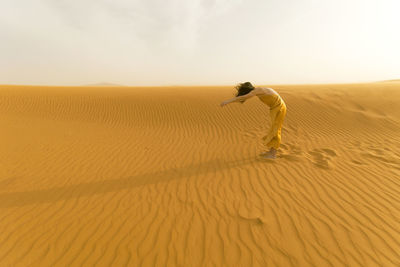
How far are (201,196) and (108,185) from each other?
1.99m

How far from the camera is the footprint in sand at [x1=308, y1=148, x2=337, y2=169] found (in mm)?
4073

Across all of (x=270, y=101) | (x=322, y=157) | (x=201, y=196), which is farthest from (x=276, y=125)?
(x=201, y=196)

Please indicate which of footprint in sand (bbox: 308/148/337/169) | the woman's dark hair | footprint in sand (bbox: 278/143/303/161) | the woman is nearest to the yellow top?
the woman

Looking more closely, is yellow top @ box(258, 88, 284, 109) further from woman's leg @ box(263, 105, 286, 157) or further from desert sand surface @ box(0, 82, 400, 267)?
desert sand surface @ box(0, 82, 400, 267)

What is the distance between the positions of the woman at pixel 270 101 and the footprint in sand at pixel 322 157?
1.02m

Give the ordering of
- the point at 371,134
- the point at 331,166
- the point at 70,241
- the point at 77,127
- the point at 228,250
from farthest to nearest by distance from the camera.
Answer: the point at 77,127, the point at 371,134, the point at 331,166, the point at 70,241, the point at 228,250

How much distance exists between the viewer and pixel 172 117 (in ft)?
28.8

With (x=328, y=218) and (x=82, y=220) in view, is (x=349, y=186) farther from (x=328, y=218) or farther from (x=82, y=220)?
(x=82, y=220)

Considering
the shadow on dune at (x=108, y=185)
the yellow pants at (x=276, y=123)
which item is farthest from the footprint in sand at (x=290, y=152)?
the shadow on dune at (x=108, y=185)

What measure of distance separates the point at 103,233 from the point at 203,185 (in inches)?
73.0

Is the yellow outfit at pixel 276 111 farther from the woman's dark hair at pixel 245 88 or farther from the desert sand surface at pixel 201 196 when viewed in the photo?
the desert sand surface at pixel 201 196

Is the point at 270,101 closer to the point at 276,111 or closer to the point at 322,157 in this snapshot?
the point at 276,111

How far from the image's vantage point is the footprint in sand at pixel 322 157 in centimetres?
407

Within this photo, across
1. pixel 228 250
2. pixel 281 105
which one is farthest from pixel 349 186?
pixel 228 250
